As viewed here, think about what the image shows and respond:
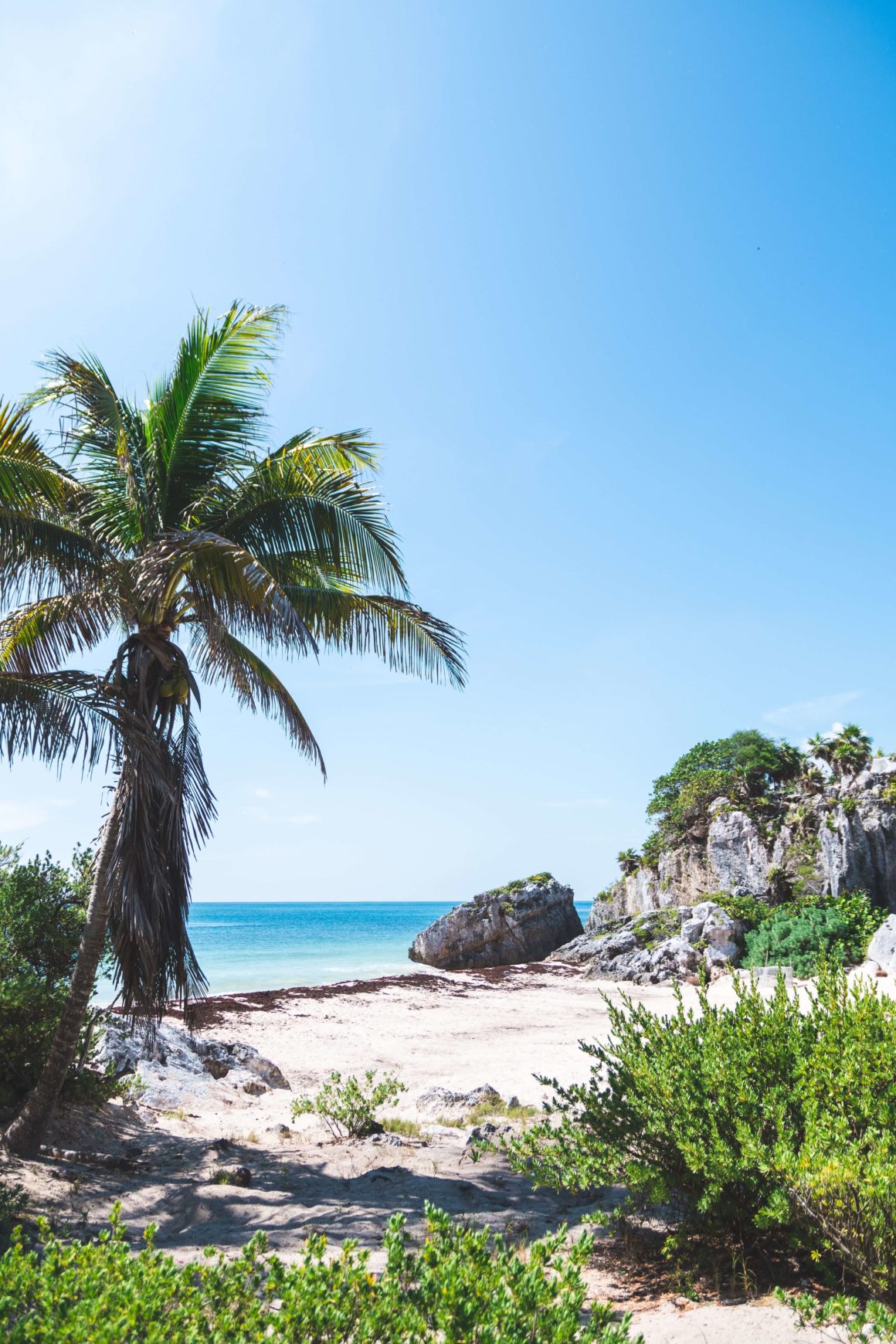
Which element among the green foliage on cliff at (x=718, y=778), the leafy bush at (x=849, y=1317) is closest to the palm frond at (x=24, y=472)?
the leafy bush at (x=849, y=1317)

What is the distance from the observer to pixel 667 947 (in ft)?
87.2

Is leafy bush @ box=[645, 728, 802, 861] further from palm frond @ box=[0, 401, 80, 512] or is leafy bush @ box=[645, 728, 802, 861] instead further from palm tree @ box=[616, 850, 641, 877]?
palm frond @ box=[0, 401, 80, 512]

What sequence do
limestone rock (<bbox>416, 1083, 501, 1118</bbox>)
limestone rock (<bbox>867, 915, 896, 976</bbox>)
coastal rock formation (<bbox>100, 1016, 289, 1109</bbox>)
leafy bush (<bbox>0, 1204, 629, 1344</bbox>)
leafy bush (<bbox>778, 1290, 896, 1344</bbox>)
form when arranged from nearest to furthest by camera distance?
leafy bush (<bbox>0, 1204, 629, 1344</bbox>) < leafy bush (<bbox>778, 1290, 896, 1344</bbox>) < coastal rock formation (<bbox>100, 1016, 289, 1109</bbox>) < limestone rock (<bbox>416, 1083, 501, 1118</bbox>) < limestone rock (<bbox>867, 915, 896, 976</bbox>)

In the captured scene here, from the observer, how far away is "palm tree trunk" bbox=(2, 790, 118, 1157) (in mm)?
6422

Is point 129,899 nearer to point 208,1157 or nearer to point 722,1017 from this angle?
point 208,1157

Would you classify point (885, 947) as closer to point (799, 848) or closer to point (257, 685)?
point (799, 848)

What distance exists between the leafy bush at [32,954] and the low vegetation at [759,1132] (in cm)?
504

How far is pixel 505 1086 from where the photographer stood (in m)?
11.3

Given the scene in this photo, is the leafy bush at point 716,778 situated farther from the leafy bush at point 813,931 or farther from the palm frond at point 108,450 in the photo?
the palm frond at point 108,450

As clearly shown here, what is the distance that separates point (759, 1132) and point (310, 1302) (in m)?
2.46

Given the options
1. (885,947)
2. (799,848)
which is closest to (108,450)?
(885,947)

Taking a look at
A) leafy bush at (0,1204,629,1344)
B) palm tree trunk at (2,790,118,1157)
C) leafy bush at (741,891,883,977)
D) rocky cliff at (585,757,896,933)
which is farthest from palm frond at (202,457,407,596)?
rocky cliff at (585,757,896,933)

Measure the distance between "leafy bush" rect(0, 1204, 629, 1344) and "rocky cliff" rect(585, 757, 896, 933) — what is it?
2795 cm

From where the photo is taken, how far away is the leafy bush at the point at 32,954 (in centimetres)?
716
